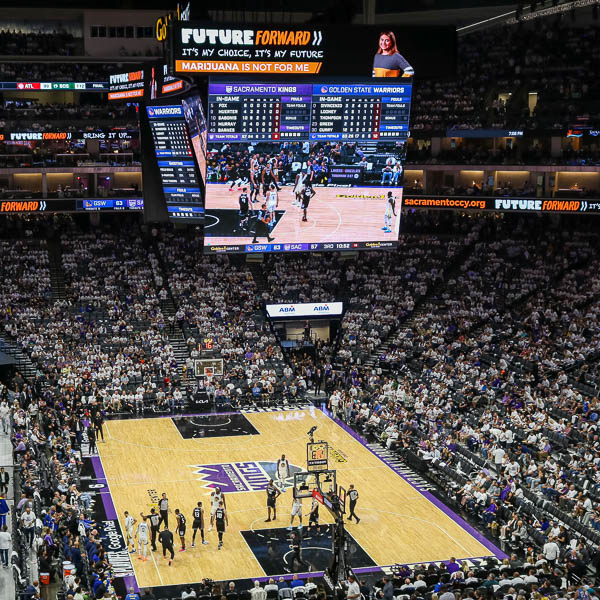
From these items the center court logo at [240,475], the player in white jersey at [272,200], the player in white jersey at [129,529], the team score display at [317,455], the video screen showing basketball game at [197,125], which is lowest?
the center court logo at [240,475]

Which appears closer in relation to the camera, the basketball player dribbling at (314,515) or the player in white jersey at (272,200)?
the basketball player dribbling at (314,515)

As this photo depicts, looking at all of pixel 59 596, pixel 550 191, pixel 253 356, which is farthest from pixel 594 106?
pixel 59 596

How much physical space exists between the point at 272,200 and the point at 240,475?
30.8ft

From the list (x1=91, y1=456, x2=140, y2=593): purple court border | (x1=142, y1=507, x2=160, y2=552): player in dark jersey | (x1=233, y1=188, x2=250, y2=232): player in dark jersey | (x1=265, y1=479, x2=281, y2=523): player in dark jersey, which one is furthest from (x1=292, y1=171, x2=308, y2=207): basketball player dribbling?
(x1=142, y1=507, x2=160, y2=552): player in dark jersey

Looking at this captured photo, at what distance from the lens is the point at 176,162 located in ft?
118

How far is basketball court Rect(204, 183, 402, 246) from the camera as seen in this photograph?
3459 cm

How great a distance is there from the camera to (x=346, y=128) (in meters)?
34.7

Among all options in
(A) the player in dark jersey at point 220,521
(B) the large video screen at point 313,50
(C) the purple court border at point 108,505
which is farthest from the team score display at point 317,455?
(B) the large video screen at point 313,50

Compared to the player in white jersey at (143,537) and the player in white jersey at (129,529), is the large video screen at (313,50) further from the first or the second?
the player in white jersey at (143,537)

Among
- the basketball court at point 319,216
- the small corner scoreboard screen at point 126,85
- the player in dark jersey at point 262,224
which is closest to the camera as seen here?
the basketball court at point 319,216

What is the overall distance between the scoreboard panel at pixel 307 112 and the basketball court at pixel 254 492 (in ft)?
34.0

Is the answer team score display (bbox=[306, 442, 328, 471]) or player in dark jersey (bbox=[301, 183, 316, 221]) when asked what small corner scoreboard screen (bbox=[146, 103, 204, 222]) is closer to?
player in dark jersey (bbox=[301, 183, 316, 221])

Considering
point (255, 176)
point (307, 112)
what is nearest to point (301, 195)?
point (255, 176)

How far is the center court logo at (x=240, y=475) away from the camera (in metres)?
30.7
